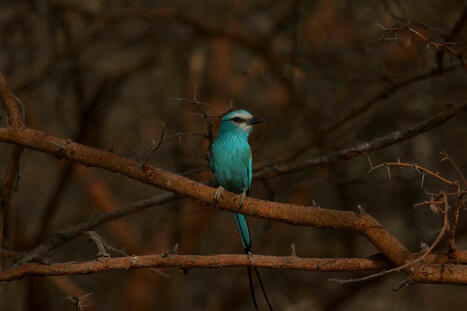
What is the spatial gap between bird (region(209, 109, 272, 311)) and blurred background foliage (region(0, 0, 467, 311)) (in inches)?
14.0

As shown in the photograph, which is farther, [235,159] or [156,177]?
[235,159]

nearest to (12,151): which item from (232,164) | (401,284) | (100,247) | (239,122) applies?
(100,247)

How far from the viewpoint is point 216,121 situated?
5.23 m

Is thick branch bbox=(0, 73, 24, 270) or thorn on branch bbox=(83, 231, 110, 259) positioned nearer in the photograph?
thorn on branch bbox=(83, 231, 110, 259)

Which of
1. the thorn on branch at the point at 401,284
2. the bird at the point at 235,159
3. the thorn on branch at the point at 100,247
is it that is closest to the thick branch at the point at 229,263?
the thorn on branch at the point at 100,247

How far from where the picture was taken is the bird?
4145 millimetres

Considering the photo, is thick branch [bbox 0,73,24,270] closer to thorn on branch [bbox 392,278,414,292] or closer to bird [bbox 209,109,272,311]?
bird [bbox 209,109,272,311]

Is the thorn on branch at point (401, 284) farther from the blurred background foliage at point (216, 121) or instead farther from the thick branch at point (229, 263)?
the blurred background foliage at point (216, 121)

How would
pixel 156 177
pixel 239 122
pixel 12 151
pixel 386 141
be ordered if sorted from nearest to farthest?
pixel 156 177 < pixel 12 151 < pixel 386 141 < pixel 239 122

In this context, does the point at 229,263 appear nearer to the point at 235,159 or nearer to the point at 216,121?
the point at 235,159

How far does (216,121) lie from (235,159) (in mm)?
981

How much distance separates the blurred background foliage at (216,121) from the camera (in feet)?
18.3

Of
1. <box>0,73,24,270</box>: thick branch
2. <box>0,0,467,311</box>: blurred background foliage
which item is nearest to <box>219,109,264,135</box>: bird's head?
<box>0,0,467,311</box>: blurred background foliage

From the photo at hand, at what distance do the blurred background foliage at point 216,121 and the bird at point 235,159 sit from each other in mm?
356
